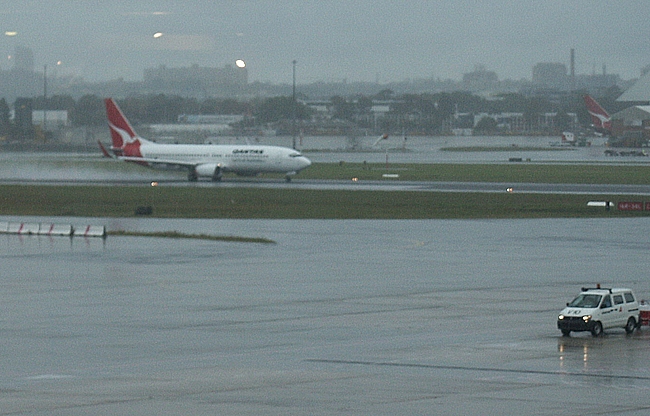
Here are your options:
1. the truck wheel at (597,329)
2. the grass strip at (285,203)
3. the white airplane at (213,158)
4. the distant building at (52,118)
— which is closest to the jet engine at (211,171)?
the white airplane at (213,158)

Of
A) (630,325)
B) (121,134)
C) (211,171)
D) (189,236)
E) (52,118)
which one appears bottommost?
(189,236)

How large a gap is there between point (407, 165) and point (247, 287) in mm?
133584

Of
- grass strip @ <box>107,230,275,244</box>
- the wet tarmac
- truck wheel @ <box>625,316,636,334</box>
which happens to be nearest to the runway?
grass strip @ <box>107,230,275,244</box>

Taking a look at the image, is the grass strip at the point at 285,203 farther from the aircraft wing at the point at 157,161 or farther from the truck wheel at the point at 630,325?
the truck wheel at the point at 630,325

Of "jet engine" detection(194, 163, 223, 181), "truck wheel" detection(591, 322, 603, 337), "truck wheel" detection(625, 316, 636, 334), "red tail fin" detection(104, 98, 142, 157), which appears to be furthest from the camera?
"red tail fin" detection(104, 98, 142, 157)

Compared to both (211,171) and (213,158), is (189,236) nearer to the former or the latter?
(211,171)

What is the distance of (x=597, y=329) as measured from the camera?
32469 millimetres

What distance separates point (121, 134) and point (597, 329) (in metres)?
104

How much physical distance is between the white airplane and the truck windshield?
89.6 meters

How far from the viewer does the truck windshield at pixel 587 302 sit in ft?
108

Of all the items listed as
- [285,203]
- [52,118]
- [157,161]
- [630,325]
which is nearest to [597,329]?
[630,325]

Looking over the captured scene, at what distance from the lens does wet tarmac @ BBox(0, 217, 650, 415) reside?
76.7 feet

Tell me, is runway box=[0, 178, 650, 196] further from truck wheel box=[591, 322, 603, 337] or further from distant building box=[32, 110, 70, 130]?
truck wheel box=[591, 322, 603, 337]

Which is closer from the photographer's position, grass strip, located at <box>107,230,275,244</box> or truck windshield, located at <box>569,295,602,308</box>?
truck windshield, located at <box>569,295,602,308</box>
